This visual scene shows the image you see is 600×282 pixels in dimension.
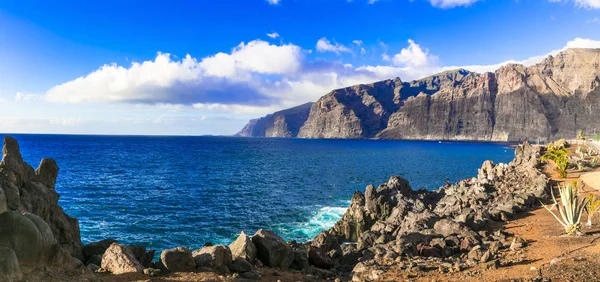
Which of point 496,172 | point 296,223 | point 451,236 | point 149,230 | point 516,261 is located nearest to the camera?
point 516,261

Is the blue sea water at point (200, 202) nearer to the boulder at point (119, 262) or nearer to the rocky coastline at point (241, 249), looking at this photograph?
the rocky coastline at point (241, 249)

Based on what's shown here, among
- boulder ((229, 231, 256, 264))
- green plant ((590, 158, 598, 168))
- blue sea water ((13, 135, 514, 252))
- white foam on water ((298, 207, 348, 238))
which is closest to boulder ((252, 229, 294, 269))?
boulder ((229, 231, 256, 264))

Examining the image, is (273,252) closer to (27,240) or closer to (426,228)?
(27,240)

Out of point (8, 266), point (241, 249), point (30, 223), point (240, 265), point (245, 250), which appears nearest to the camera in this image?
point (8, 266)

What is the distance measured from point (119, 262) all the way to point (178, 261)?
2.03 metres

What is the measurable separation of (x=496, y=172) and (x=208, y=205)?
34250 mm

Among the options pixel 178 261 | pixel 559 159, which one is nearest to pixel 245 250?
pixel 178 261

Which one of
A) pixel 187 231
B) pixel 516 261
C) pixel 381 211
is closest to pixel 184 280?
pixel 516 261

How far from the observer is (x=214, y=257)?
12.6m

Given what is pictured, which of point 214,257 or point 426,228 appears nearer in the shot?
point 214,257

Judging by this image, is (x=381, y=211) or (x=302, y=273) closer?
(x=302, y=273)

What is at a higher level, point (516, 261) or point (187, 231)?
point (516, 261)

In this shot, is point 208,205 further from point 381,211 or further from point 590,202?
point 590,202

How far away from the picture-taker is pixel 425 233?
1856cm
